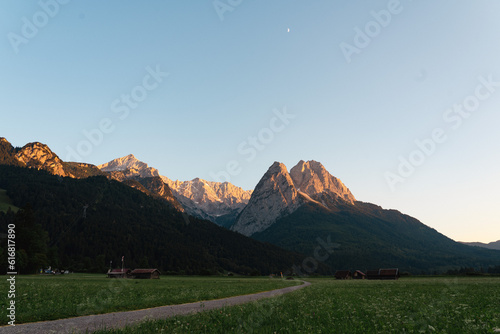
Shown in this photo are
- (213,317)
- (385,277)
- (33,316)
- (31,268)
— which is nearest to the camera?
(213,317)

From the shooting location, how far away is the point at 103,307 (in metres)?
24.2

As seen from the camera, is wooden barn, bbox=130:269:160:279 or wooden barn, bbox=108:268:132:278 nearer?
wooden barn, bbox=108:268:132:278

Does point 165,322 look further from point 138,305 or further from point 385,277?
point 385,277

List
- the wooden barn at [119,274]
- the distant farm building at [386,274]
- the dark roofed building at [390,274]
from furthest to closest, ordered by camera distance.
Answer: the distant farm building at [386,274], the dark roofed building at [390,274], the wooden barn at [119,274]

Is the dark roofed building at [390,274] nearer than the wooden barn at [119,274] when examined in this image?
No

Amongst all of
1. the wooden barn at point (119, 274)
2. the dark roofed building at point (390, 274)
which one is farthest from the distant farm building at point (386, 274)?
the wooden barn at point (119, 274)

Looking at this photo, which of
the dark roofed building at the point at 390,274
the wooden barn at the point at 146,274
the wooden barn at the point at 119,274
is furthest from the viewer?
the dark roofed building at the point at 390,274

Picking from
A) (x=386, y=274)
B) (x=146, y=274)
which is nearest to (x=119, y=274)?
(x=146, y=274)

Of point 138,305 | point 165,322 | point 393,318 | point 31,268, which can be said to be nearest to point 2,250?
point 31,268

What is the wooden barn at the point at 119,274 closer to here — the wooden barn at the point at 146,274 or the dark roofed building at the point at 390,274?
the wooden barn at the point at 146,274

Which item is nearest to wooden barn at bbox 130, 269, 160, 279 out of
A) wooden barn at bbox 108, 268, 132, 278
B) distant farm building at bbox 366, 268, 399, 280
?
wooden barn at bbox 108, 268, 132, 278

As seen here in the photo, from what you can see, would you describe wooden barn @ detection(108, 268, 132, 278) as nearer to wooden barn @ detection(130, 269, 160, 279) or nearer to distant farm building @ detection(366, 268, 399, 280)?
wooden barn @ detection(130, 269, 160, 279)

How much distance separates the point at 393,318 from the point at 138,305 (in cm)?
1972

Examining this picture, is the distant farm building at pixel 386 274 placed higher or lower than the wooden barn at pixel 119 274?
higher
